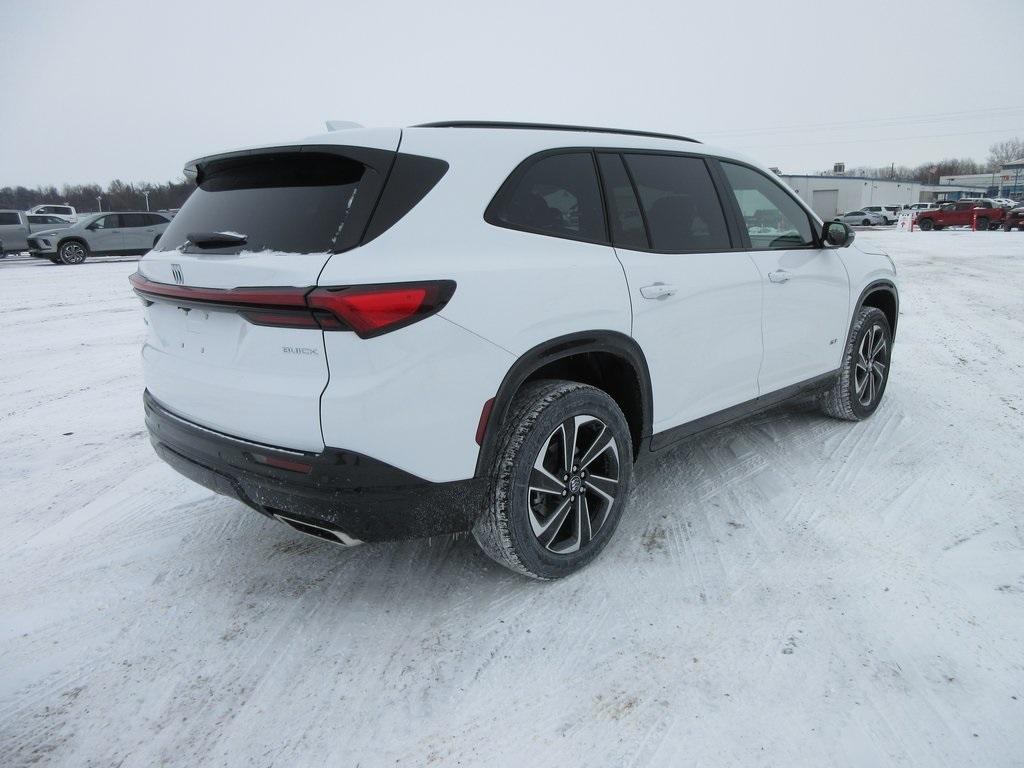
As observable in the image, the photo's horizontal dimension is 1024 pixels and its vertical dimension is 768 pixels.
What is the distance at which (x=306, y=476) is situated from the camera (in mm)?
2076

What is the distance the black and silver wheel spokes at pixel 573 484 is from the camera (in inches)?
101

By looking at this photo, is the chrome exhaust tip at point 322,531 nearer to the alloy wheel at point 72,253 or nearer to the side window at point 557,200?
the side window at point 557,200

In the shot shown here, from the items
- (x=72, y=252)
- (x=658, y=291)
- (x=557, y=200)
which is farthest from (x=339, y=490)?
(x=72, y=252)

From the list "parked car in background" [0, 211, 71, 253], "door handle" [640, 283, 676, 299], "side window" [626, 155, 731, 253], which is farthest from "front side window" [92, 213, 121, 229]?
"door handle" [640, 283, 676, 299]

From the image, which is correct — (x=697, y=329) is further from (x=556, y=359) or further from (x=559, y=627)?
(x=559, y=627)

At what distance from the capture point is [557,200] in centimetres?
258

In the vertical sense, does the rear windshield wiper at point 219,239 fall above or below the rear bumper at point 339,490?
above

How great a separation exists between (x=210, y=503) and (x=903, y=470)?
3842 mm

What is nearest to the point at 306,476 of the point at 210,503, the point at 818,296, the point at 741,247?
the point at 210,503

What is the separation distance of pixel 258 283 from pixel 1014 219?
117 feet

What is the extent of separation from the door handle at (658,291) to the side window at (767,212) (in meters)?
0.90

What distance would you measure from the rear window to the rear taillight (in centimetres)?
20

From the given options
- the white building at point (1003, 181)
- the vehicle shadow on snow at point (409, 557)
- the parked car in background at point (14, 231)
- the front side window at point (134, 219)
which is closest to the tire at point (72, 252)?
the front side window at point (134, 219)

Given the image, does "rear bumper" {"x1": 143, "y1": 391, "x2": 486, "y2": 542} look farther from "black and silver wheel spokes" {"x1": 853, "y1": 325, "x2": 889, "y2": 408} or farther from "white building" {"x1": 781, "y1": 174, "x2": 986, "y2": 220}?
"white building" {"x1": 781, "y1": 174, "x2": 986, "y2": 220}
